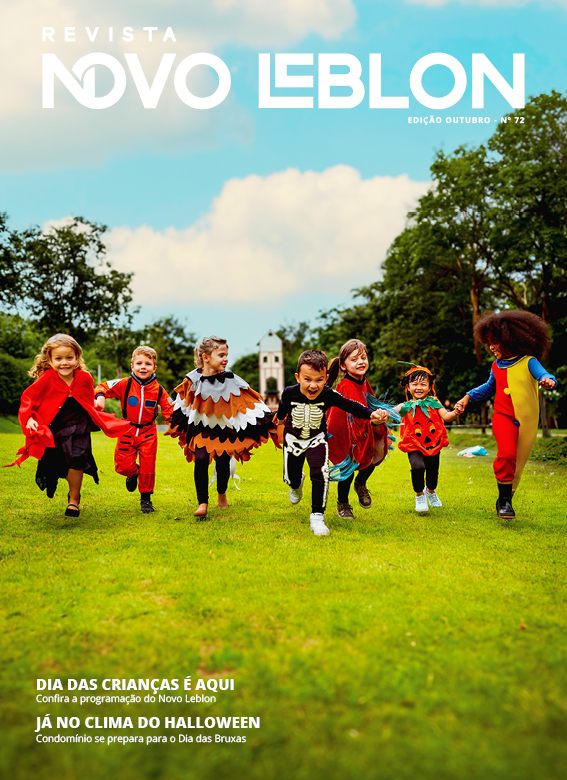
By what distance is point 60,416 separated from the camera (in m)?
6.60

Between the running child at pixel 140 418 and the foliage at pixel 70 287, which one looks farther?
the foliage at pixel 70 287

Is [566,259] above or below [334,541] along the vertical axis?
above

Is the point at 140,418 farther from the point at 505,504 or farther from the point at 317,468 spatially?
the point at 505,504

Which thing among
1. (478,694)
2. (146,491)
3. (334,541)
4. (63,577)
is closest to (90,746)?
(478,694)

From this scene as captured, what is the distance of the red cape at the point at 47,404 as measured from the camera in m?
6.31

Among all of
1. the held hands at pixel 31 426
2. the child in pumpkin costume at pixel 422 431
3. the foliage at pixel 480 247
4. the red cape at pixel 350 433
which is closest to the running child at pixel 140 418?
the held hands at pixel 31 426

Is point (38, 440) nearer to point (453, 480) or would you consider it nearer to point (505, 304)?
point (453, 480)

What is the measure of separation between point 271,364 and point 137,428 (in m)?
61.7

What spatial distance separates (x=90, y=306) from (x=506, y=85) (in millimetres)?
32005

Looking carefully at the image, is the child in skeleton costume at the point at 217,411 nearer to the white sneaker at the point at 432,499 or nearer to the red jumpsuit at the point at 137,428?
the red jumpsuit at the point at 137,428

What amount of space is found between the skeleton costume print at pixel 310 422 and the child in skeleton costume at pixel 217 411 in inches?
24.3

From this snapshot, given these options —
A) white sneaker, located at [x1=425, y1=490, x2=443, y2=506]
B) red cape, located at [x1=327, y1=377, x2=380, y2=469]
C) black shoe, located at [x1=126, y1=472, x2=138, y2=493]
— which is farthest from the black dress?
white sneaker, located at [x1=425, y1=490, x2=443, y2=506]

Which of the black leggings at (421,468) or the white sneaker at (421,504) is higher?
the black leggings at (421,468)

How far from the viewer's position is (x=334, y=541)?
5461 millimetres
